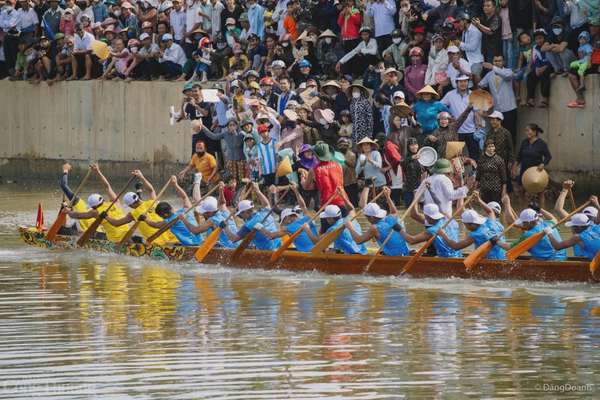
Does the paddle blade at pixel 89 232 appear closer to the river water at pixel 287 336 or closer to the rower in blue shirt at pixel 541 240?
the river water at pixel 287 336

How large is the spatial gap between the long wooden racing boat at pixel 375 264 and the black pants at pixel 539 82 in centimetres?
634

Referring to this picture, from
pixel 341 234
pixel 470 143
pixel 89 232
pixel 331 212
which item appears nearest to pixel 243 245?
pixel 331 212

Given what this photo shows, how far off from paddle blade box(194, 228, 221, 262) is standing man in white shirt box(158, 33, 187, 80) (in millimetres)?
9465

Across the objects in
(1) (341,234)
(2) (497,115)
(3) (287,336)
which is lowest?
(3) (287,336)

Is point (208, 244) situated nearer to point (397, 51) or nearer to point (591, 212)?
point (591, 212)

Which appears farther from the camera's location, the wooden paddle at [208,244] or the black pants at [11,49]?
the black pants at [11,49]

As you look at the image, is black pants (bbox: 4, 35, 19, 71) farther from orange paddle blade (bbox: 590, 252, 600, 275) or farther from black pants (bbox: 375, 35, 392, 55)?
orange paddle blade (bbox: 590, 252, 600, 275)

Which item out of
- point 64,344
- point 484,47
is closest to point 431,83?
point 484,47

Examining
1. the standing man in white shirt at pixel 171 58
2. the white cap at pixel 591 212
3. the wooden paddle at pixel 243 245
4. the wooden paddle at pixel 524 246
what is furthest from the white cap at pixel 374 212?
the standing man in white shirt at pixel 171 58

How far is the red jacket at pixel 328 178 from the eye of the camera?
83.2ft

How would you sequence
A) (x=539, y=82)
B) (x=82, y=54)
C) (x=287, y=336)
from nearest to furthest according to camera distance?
(x=287, y=336) < (x=539, y=82) < (x=82, y=54)

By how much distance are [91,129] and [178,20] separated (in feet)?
15.9

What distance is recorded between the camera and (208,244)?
2333 cm

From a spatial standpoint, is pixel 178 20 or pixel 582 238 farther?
pixel 178 20
